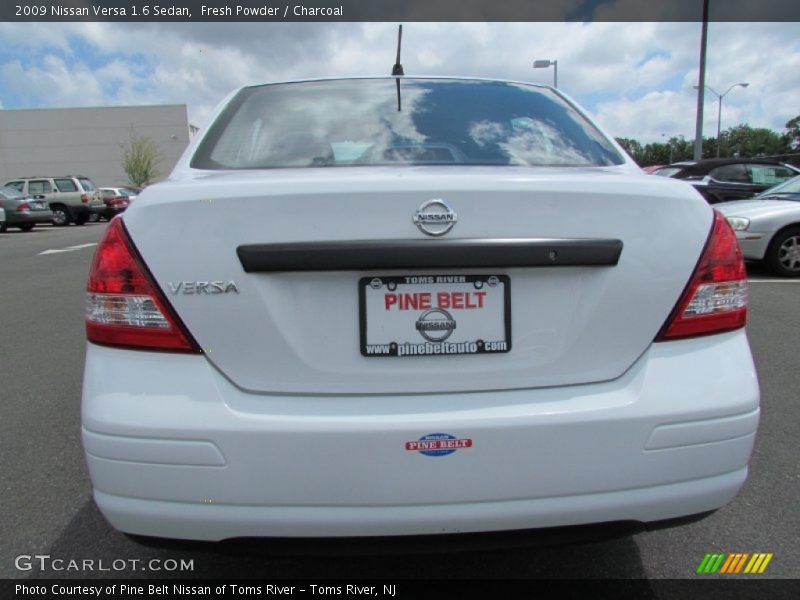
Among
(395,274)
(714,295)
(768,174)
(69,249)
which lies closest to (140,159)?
(69,249)

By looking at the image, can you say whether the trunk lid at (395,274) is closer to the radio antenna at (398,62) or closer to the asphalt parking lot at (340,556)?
the asphalt parking lot at (340,556)

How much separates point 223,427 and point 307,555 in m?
0.39

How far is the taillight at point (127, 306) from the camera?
1.55 meters

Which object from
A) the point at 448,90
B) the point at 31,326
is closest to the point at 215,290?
the point at 448,90

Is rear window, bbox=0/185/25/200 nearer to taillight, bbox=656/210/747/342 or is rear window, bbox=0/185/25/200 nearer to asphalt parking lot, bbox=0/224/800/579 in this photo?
asphalt parking lot, bbox=0/224/800/579

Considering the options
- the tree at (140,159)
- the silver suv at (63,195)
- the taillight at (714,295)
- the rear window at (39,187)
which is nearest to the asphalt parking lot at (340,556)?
the taillight at (714,295)

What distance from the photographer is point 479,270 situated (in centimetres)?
155

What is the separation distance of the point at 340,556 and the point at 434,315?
2.11 ft

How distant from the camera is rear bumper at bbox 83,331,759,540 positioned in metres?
1.49

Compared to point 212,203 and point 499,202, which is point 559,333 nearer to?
point 499,202

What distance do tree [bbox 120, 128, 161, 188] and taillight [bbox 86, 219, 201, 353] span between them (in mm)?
54825

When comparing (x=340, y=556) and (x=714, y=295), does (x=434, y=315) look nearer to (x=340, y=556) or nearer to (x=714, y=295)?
(x=340, y=556)

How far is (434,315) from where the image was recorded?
5.14 ft
